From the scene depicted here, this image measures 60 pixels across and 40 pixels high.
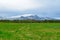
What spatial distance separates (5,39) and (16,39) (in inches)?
64.1

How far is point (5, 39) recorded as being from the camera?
2745 centimetres

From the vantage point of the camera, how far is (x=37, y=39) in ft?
93.2

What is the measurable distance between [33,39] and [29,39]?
61 centimetres

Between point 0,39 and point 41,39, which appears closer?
point 0,39

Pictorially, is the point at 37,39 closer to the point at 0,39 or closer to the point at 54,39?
the point at 54,39

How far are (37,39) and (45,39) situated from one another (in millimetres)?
1536

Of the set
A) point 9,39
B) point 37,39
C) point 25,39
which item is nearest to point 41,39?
point 37,39

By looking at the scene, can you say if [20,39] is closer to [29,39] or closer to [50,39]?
[29,39]

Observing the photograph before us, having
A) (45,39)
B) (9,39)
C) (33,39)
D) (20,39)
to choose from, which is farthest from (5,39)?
(45,39)

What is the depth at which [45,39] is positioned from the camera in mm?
29234

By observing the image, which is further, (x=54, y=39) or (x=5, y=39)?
(x=54, y=39)

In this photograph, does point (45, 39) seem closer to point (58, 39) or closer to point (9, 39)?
point (58, 39)

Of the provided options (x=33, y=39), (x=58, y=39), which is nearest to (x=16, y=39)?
(x=33, y=39)

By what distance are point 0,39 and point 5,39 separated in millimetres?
836
